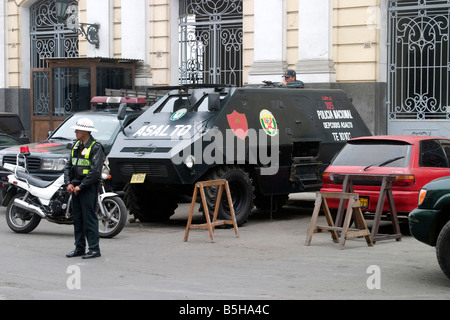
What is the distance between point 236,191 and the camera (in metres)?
13.0

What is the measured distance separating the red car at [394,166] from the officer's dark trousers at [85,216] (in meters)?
3.74

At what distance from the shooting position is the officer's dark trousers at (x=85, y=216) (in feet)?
32.6

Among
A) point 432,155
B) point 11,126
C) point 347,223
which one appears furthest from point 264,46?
point 347,223

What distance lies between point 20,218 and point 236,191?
10.9 ft

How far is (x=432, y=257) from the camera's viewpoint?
9.82m

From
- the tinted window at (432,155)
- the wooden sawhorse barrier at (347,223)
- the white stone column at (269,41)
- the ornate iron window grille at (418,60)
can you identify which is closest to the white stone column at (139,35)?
the white stone column at (269,41)

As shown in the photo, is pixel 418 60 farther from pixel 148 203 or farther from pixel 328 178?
pixel 148 203

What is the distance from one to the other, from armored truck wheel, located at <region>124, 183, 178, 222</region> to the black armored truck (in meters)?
0.02

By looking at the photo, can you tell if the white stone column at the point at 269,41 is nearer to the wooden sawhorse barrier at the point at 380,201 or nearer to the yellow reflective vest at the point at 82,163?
the wooden sawhorse barrier at the point at 380,201

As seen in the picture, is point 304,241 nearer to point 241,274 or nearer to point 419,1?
A: point 241,274

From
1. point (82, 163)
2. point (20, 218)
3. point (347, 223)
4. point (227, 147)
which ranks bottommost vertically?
point (20, 218)

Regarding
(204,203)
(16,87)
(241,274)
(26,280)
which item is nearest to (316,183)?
(204,203)

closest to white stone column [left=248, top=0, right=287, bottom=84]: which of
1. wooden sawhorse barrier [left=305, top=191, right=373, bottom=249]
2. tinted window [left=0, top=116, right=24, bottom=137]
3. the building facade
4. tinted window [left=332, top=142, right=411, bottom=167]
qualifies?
the building facade
